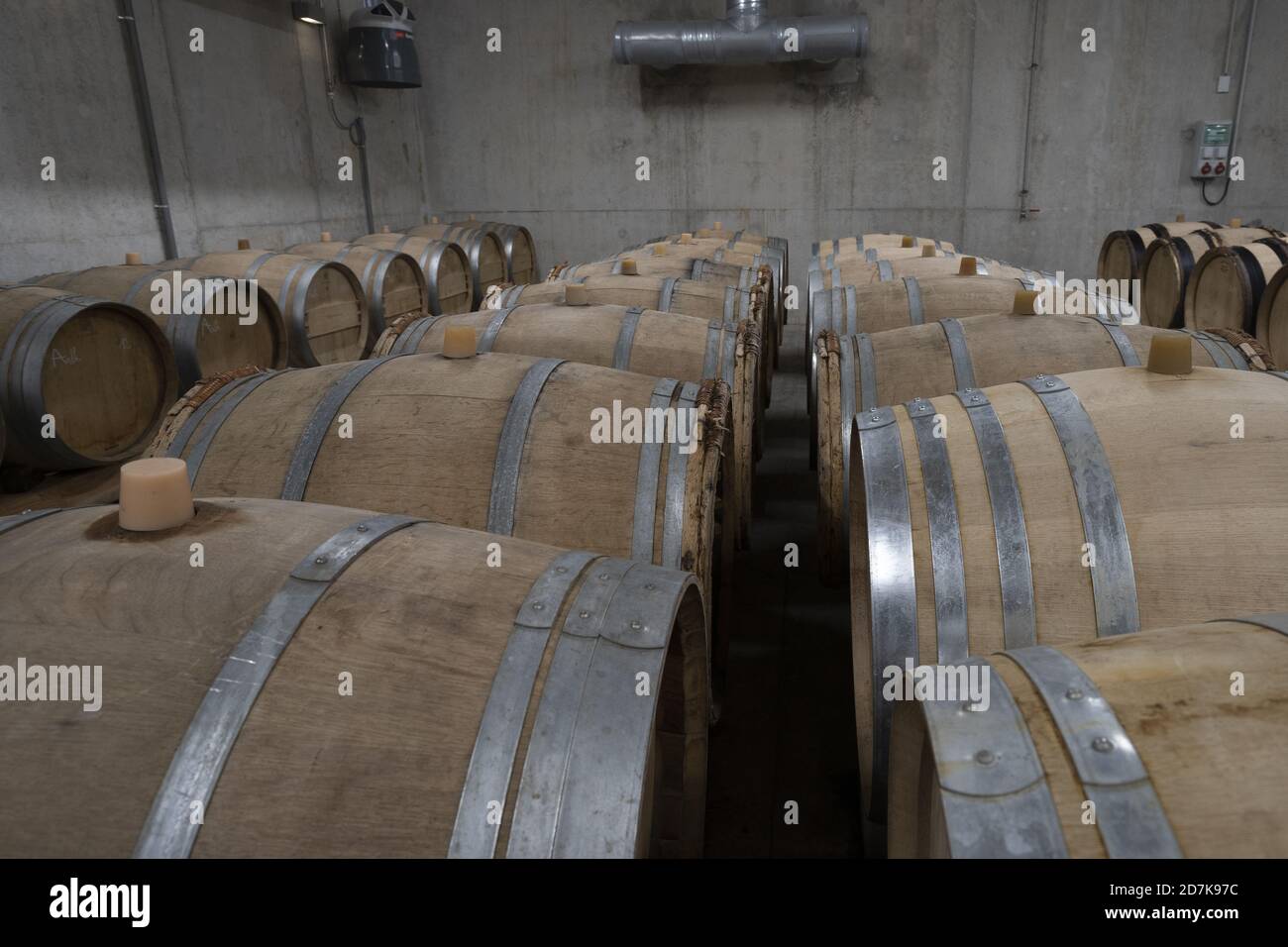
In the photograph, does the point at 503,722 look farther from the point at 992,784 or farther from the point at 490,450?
the point at 490,450

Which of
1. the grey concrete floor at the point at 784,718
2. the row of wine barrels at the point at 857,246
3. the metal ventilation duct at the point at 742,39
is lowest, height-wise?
the grey concrete floor at the point at 784,718

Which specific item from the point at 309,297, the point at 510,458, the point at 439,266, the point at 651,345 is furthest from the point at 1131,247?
the point at 510,458

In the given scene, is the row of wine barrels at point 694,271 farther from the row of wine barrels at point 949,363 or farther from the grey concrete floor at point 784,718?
the row of wine barrels at point 949,363

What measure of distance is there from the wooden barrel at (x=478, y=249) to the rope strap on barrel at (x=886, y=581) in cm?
748

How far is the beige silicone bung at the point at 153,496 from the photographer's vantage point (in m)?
1.32

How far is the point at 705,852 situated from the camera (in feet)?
7.60

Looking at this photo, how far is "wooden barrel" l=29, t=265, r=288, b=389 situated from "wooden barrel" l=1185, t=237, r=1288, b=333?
6403mm

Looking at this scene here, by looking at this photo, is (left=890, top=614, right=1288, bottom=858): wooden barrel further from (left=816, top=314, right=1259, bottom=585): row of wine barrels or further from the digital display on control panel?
the digital display on control panel

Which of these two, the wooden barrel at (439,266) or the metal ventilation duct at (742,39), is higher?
the metal ventilation duct at (742,39)

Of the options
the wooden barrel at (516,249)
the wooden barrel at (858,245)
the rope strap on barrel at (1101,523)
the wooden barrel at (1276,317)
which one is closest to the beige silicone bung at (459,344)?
the rope strap on barrel at (1101,523)

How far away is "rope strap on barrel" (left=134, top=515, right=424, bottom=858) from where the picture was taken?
95 cm

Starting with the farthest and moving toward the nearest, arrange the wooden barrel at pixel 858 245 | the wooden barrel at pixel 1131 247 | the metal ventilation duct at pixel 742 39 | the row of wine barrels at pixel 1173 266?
the metal ventilation duct at pixel 742 39 < the wooden barrel at pixel 1131 247 < the row of wine barrels at pixel 1173 266 < the wooden barrel at pixel 858 245

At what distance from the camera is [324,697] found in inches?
42.4

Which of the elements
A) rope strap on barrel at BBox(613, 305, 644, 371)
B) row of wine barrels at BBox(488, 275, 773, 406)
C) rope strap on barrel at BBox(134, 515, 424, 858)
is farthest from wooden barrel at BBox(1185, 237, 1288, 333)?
rope strap on barrel at BBox(134, 515, 424, 858)
